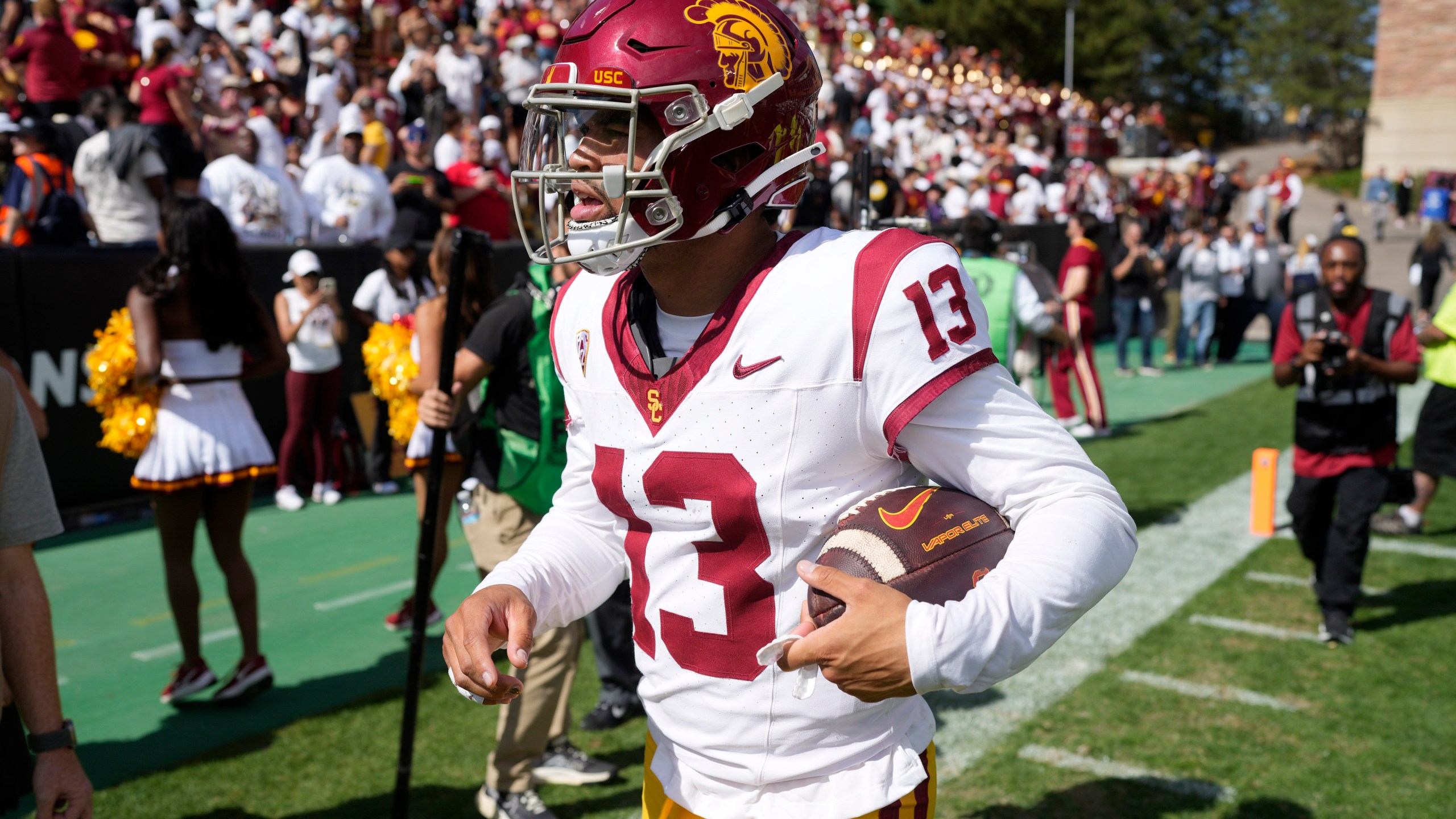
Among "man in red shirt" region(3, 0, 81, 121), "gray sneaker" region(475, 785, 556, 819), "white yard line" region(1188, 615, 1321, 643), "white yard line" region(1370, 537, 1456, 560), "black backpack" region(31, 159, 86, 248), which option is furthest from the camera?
"man in red shirt" region(3, 0, 81, 121)

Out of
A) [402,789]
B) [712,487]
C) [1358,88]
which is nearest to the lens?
[712,487]

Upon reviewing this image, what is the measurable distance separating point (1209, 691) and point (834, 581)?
4.24m

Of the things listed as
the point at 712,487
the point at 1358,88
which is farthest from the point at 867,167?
the point at 1358,88

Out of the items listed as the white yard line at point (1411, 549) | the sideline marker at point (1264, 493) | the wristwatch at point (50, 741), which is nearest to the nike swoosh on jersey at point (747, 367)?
the wristwatch at point (50, 741)

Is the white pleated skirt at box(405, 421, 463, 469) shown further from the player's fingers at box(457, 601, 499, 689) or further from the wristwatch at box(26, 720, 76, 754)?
the player's fingers at box(457, 601, 499, 689)

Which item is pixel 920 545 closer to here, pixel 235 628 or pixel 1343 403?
pixel 1343 403

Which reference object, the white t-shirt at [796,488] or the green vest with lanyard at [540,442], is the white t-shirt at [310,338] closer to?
the green vest with lanyard at [540,442]

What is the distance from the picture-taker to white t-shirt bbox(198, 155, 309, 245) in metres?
9.31

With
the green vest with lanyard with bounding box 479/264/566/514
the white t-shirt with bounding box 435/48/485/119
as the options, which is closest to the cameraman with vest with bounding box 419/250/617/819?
the green vest with lanyard with bounding box 479/264/566/514

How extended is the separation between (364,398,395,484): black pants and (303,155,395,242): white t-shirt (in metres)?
1.85

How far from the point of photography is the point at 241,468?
16.4 ft

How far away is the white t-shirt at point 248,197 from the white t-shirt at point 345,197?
43 cm

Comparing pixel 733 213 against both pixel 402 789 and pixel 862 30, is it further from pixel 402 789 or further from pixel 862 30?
pixel 862 30

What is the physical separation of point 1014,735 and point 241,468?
3.46 m
